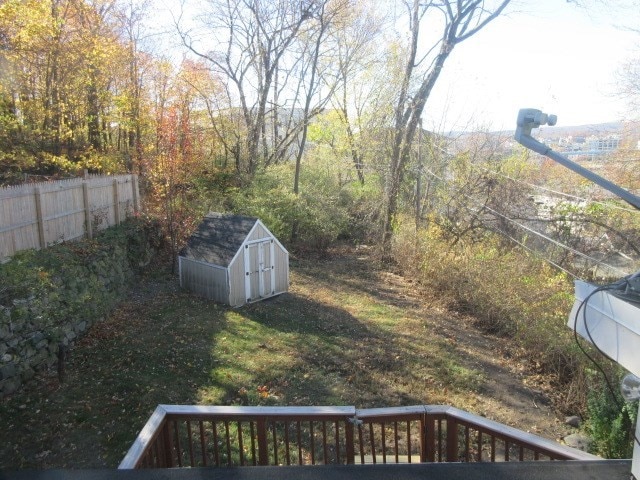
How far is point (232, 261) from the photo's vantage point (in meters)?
12.1

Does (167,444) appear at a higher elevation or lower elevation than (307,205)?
lower

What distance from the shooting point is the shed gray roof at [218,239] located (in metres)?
12.3

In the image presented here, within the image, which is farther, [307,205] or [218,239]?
[307,205]

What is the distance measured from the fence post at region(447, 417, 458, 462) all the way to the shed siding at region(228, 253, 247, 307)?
30.4 feet

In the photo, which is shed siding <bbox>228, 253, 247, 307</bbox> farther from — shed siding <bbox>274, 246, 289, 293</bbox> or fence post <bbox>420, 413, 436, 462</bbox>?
fence post <bbox>420, 413, 436, 462</bbox>

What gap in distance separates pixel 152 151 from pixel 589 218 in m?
14.8

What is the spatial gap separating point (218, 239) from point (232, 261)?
1033mm

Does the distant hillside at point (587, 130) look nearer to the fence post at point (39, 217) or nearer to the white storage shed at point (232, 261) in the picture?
the white storage shed at point (232, 261)

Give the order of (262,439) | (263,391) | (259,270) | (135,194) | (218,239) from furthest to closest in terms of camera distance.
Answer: (135,194), (259,270), (218,239), (263,391), (262,439)

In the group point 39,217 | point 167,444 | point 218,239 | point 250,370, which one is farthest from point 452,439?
point 218,239

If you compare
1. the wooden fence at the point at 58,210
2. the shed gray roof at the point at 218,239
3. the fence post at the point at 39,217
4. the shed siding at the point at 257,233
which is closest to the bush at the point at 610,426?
the shed siding at the point at 257,233

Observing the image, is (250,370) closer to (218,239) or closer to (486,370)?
(486,370)

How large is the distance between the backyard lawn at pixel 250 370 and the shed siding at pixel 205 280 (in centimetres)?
38

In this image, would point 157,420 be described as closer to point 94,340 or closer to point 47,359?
point 47,359
